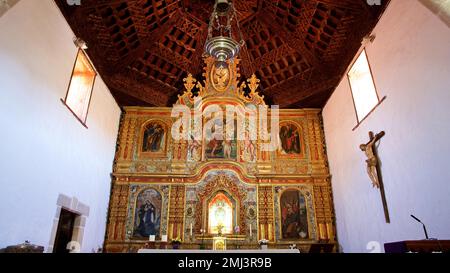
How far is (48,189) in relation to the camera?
6.95 m

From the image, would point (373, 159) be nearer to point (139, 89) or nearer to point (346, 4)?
point (346, 4)

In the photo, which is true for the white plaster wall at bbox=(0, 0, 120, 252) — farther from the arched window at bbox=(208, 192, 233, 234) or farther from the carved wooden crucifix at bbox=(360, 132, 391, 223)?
the carved wooden crucifix at bbox=(360, 132, 391, 223)

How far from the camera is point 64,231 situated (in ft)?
27.0

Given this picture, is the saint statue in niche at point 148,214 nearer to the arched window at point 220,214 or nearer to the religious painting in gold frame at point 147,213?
the religious painting in gold frame at point 147,213

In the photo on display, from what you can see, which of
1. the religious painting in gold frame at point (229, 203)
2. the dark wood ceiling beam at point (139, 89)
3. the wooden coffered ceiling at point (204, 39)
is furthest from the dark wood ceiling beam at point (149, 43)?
the religious painting in gold frame at point (229, 203)

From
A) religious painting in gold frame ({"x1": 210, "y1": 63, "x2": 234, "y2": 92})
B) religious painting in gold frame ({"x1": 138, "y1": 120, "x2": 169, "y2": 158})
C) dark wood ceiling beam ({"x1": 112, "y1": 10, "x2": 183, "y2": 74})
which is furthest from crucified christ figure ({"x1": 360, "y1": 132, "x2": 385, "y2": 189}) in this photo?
religious painting in gold frame ({"x1": 138, "y1": 120, "x2": 169, "y2": 158})

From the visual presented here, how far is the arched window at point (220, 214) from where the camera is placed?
10422 millimetres

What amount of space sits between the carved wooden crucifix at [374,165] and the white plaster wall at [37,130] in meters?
8.26

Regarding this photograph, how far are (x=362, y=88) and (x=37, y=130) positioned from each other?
8.84 metres

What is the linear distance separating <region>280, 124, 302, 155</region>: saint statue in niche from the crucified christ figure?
13.2ft

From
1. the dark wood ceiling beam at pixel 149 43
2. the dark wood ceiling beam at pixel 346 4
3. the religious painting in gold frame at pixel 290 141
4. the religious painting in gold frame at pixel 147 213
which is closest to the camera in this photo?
the dark wood ceiling beam at pixel 346 4

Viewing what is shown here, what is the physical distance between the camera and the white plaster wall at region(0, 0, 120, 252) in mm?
5605

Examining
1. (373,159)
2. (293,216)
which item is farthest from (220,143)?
(373,159)
